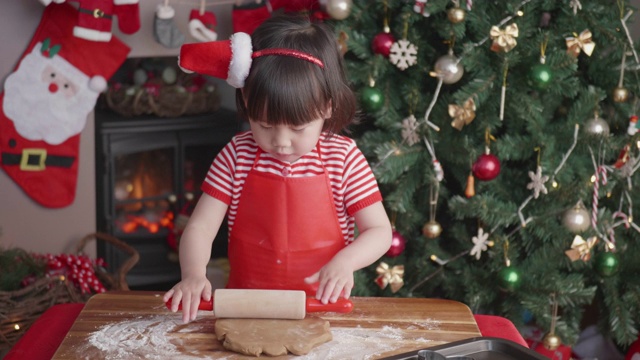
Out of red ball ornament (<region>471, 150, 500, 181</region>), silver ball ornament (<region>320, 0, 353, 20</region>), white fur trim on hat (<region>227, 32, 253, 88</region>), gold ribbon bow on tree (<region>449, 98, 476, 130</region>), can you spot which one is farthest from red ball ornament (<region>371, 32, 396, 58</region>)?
white fur trim on hat (<region>227, 32, 253, 88</region>)

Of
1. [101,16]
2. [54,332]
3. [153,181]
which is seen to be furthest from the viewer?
[153,181]

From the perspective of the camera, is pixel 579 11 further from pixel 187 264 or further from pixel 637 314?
pixel 187 264

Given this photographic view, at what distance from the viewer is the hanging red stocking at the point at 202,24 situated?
2537 millimetres

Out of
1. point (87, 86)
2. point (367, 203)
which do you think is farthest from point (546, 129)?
point (87, 86)

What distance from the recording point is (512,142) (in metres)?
2.27

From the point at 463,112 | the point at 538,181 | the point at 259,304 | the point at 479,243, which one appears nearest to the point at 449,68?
the point at 463,112

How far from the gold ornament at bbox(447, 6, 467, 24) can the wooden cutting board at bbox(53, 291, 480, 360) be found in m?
0.95

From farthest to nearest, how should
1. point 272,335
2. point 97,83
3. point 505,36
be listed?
point 97,83 < point 505,36 < point 272,335

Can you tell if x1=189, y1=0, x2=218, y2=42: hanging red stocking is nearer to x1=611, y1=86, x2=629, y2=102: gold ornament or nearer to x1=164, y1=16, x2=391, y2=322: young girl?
x1=164, y1=16, x2=391, y2=322: young girl

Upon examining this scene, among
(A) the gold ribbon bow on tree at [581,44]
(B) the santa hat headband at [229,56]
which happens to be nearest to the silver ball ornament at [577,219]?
(A) the gold ribbon bow on tree at [581,44]

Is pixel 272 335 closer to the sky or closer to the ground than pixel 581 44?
closer to the ground

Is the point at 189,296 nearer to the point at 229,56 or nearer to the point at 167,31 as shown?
the point at 229,56

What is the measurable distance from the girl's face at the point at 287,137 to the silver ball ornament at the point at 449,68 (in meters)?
0.78

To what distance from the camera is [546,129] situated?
2314 mm
